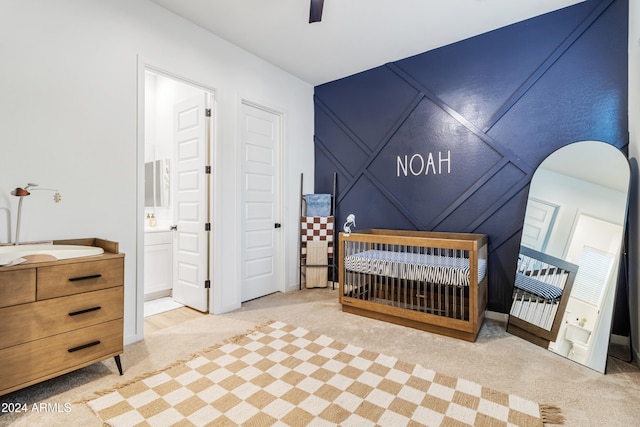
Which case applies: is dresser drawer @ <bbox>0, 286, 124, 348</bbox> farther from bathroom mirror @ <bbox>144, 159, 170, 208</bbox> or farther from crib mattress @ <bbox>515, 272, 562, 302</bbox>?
crib mattress @ <bbox>515, 272, 562, 302</bbox>

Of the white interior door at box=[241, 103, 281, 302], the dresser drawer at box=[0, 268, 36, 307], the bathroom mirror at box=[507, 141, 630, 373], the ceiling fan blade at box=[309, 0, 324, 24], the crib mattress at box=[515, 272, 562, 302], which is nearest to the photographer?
the dresser drawer at box=[0, 268, 36, 307]

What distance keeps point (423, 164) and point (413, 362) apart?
6.65ft

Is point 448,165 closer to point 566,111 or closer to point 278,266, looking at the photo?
point 566,111

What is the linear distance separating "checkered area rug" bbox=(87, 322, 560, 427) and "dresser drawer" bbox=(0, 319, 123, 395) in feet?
0.82

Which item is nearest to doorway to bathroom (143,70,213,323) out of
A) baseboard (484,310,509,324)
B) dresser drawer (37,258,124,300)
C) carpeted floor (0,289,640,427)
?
carpeted floor (0,289,640,427)

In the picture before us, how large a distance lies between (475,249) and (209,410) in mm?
2044

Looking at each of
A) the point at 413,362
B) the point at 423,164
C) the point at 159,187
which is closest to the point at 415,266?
the point at 413,362

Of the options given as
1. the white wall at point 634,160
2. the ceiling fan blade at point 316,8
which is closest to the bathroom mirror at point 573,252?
the white wall at point 634,160

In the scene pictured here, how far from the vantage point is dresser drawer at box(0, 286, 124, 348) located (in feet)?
4.91

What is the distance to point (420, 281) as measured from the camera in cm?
265

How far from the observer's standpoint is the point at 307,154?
4.07 m

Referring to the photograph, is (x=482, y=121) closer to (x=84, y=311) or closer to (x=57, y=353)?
(x=84, y=311)

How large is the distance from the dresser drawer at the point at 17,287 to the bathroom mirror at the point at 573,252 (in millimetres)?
3270

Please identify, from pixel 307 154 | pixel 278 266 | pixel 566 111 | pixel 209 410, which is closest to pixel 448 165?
pixel 566 111
